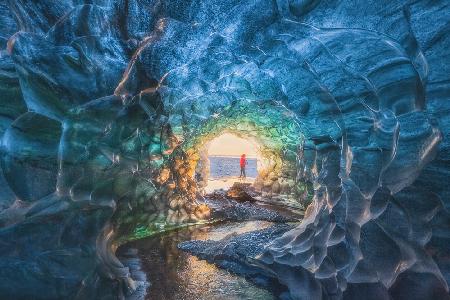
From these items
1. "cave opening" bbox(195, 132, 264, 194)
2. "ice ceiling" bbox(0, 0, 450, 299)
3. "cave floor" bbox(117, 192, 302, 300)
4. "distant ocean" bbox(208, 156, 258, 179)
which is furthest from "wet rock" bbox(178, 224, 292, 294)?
"distant ocean" bbox(208, 156, 258, 179)

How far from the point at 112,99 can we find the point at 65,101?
18.9 inches

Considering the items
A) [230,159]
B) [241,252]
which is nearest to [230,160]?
[230,159]

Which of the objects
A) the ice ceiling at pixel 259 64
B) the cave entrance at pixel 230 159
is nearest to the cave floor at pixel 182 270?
the ice ceiling at pixel 259 64

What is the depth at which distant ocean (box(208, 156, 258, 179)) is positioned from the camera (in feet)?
74.8

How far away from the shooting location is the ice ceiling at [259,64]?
261 cm

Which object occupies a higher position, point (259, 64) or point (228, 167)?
point (259, 64)

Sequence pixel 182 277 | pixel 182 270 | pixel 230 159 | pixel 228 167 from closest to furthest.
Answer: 1. pixel 182 277
2. pixel 182 270
3. pixel 228 167
4. pixel 230 159

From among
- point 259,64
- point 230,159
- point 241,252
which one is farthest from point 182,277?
point 230,159

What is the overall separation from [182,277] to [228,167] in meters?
20.8

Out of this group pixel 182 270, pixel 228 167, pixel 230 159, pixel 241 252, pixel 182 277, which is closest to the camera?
pixel 182 277

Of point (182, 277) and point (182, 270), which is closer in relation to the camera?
point (182, 277)

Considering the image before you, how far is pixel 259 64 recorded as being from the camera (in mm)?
4227

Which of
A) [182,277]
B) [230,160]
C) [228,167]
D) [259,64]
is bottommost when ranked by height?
[182,277]

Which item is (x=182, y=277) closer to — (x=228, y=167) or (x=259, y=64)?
(x=259, y=64)
